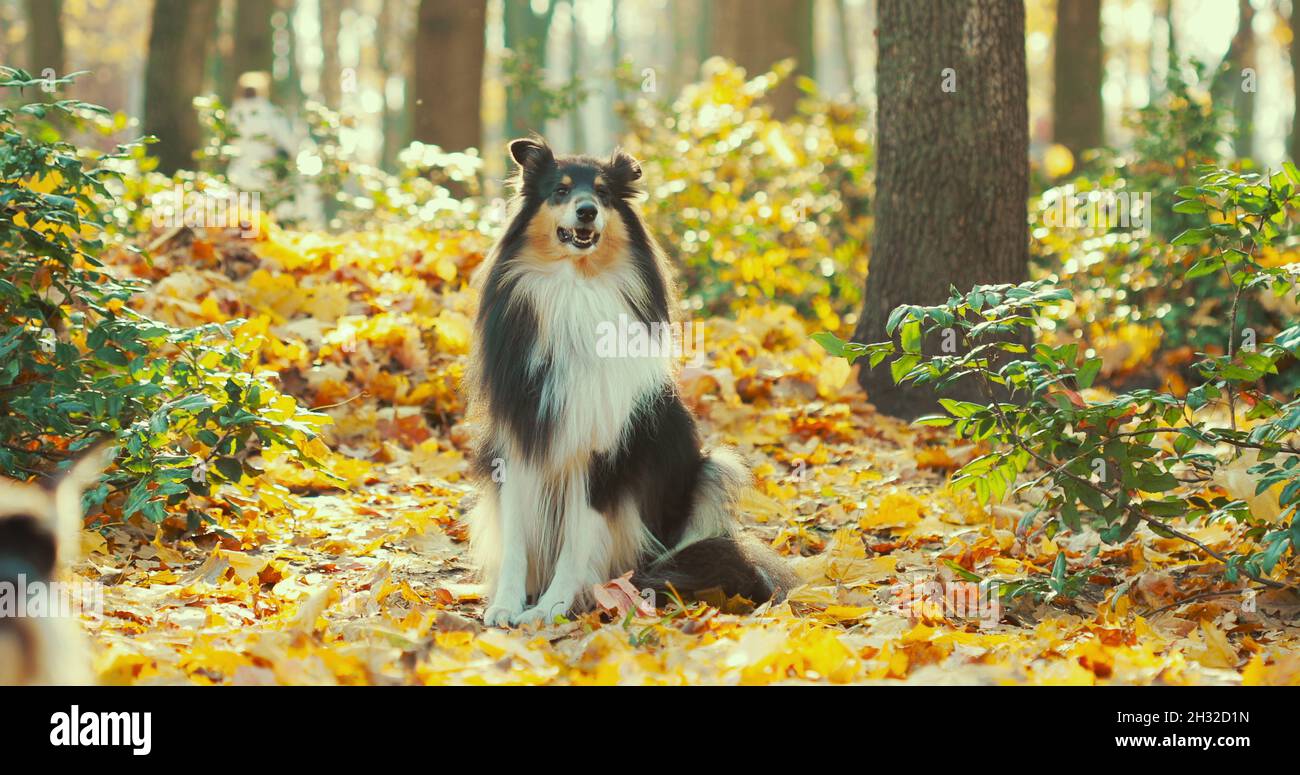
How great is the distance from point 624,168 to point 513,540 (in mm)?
1610

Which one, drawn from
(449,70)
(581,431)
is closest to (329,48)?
(449,70)

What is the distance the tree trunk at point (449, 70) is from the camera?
41.0 feet

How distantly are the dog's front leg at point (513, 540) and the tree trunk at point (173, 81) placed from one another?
7.40 metres

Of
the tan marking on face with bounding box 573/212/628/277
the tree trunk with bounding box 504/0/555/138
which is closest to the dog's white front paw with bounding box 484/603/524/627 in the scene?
the tan marking on face with bounding box 573/212/628/277

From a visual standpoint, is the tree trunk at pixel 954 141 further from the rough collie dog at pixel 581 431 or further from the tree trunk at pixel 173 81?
the tree trunk at pixel 173 81

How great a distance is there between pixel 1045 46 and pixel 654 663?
111ft

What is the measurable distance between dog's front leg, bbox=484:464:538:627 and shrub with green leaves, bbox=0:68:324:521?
814 mm

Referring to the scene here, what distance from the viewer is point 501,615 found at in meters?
4.78

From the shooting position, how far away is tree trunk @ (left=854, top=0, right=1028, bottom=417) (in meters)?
7.29

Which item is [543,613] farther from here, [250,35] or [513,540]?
[250,35]

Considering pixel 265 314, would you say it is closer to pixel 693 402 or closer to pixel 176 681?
pixel 693 402

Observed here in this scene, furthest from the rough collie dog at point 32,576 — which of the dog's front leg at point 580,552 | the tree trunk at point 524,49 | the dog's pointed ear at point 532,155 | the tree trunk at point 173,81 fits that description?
the tree trunk at point 524,49

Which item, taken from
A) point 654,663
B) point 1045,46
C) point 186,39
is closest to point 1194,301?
point 654,663

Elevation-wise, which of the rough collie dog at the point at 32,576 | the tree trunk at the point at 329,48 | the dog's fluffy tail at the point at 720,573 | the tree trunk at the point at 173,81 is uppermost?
the tree trunk at the point at 329,48
